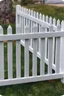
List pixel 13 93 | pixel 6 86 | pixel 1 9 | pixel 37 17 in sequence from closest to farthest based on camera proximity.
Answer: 1. pixel 13 93
2. pixel 6 86
3. pixel 37 17
4. pixel 1 9

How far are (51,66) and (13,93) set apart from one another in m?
0.91

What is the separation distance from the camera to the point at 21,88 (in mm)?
4938

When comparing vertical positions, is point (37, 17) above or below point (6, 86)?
above

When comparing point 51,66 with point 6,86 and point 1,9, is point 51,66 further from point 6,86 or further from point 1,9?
point 1,9

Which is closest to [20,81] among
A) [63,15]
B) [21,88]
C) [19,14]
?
[21,88]

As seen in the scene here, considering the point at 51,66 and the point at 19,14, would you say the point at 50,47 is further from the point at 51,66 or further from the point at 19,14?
the point at 19,14

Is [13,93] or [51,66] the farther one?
[51,66]

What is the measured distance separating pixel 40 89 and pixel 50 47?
0.78 meters

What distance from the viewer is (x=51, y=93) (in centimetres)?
475

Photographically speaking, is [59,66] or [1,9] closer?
[59,66]

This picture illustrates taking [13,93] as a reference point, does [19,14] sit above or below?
above

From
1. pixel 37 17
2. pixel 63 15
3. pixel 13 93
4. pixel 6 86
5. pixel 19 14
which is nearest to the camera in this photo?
pixel 13 93

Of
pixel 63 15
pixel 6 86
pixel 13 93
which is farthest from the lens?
pixel 63 15

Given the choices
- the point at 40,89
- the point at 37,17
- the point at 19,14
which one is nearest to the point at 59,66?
the point at 40,89
